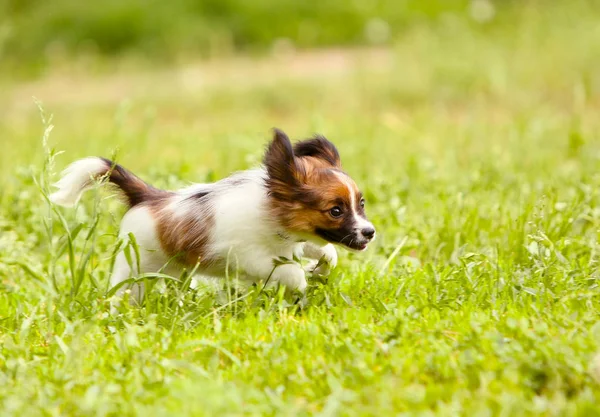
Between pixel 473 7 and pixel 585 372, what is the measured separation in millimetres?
13419

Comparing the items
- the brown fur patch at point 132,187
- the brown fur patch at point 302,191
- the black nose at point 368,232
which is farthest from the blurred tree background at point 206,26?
the black nose at point 368,232

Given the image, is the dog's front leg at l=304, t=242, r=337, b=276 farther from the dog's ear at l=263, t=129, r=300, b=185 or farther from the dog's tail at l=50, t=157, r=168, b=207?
the dog's tail at l=50, t=157, r=168, b=207

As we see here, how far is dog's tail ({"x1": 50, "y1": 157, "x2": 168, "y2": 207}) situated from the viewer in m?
4.64

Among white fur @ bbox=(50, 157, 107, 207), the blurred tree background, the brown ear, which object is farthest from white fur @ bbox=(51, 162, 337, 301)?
the blurred tree background

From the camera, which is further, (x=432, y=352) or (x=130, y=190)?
(x=130, y=190)

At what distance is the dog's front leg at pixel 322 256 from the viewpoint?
462cm

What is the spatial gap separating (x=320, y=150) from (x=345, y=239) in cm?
59

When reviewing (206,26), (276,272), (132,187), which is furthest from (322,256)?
(206,26)

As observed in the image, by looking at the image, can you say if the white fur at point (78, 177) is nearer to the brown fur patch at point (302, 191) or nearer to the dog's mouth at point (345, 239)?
the brown fur patch at point (302, 191)

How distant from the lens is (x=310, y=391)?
10.8ft

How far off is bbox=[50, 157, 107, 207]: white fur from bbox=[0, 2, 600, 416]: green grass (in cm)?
17

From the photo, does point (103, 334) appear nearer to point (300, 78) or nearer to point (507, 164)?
point (507, 164)

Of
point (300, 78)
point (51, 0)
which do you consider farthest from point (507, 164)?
point (51, 0)

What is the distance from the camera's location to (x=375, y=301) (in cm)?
417
